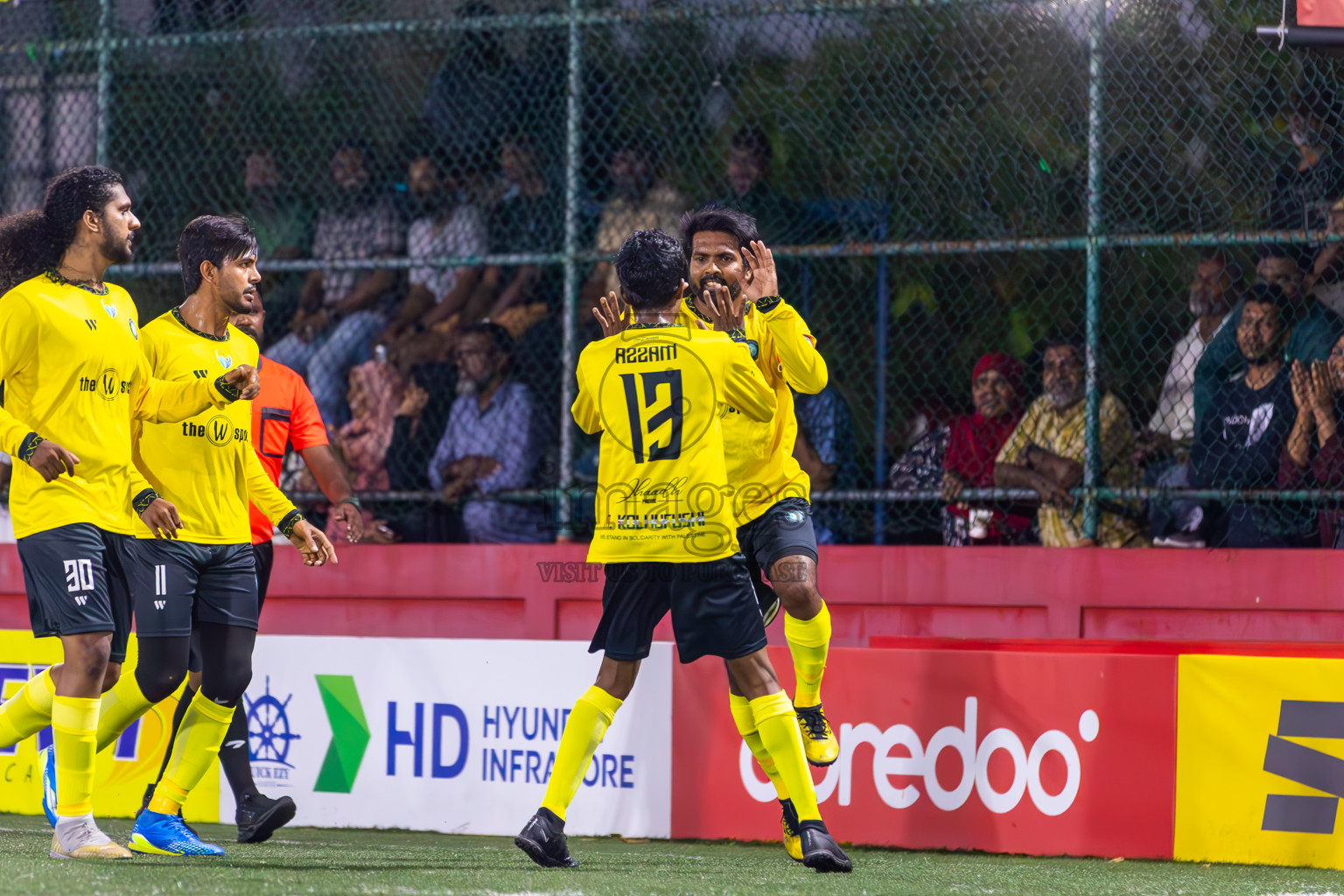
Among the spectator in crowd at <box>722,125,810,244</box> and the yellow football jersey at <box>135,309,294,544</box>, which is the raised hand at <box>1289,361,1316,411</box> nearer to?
the spectator in crowd at <box>722,125,810,244</box>

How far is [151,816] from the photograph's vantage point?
5312 mm

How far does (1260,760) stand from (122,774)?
4.58 meters

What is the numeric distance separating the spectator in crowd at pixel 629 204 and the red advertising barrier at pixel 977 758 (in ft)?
7.84

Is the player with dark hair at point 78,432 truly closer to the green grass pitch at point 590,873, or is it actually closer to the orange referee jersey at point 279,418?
the green grass pitch at point 590,873

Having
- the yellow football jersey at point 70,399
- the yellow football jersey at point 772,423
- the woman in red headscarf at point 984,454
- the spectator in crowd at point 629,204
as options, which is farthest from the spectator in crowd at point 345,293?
the yellow football jersey at point 70,399

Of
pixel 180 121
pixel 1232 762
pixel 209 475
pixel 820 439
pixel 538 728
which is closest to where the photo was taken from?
pixel 209 475

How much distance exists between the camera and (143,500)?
5.00 m

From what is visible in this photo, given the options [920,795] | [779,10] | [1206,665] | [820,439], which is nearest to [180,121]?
[779,10]

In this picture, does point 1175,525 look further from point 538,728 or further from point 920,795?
point 538,728

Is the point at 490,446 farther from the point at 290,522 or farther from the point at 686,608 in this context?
the point at 686,608

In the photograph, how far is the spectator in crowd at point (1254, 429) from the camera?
695cm

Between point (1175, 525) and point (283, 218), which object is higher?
point (283, 218)

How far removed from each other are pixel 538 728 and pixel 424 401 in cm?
217

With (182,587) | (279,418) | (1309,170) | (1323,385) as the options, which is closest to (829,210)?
(1309,170)
